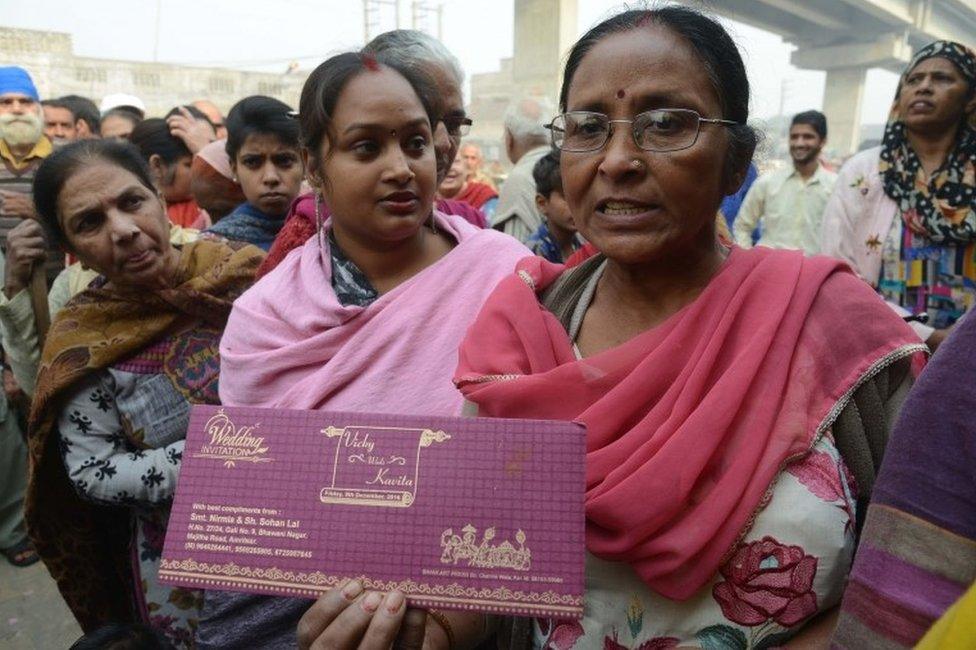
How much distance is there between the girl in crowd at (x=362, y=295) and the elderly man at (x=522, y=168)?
2.55 metres

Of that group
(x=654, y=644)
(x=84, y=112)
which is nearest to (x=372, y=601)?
(x=654, y=644)

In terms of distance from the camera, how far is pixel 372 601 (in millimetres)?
1065

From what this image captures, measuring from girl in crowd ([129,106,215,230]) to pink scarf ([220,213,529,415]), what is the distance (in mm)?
2714

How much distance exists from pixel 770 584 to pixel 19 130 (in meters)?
5.86

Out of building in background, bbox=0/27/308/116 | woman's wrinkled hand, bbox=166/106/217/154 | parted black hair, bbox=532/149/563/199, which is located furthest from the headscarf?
building in background, bbox=0/27/308/116

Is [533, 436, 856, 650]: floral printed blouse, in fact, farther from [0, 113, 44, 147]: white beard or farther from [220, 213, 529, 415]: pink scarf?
[0, 113, 44, 147]: white beard

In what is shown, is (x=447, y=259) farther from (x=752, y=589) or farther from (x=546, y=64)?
(x=546, y=64)

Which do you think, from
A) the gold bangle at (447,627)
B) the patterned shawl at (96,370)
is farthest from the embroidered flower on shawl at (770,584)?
the patterned shawl at (96,370)

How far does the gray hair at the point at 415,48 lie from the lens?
2559mm

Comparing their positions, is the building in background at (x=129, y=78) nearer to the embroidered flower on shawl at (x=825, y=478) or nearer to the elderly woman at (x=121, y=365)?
the elderly woman at (x=121, y=365)

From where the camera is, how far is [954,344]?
2.64 feet

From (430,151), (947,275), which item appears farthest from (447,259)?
(947,275)

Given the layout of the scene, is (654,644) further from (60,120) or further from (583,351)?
(60,120)

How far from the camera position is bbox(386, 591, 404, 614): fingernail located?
3.45ft
